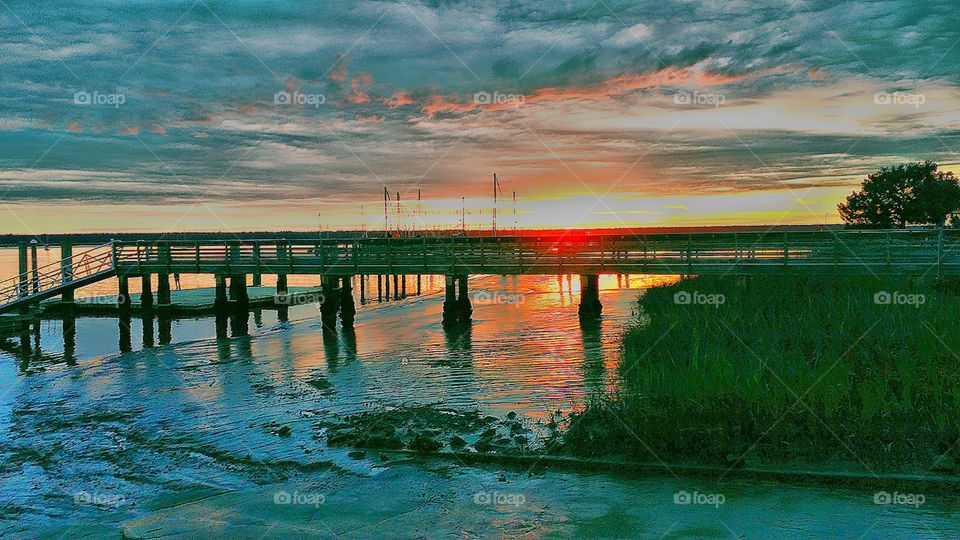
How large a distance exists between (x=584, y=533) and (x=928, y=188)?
58.4 meters

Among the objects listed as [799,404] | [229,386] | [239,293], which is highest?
[239,293]

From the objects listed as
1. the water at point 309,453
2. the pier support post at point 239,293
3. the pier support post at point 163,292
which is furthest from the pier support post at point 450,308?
the pier support post at point 163,292

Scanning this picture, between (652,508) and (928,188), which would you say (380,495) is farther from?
(928,188)

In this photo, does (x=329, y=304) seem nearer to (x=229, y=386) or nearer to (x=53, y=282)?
(x=53, y=282)

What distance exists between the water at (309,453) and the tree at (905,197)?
42222 millimetres

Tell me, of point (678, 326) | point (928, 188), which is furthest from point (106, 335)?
point (928, 188)

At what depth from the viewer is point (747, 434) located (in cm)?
970

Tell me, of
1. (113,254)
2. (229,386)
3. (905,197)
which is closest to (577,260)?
(229,386)

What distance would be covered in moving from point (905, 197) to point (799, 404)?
180 feet

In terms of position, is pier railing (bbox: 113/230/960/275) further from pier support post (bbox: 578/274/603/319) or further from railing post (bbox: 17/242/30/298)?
railing post (bbox: 17/242/30/298)

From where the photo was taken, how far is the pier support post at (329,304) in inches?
1163

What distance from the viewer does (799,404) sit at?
398 inches

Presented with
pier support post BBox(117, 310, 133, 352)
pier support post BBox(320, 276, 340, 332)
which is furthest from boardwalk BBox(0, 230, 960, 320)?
pier support post BBox(117, 310, 133, 352)

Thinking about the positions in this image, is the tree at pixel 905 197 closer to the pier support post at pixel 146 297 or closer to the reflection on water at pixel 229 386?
the reflection on water at pixel 229 386
